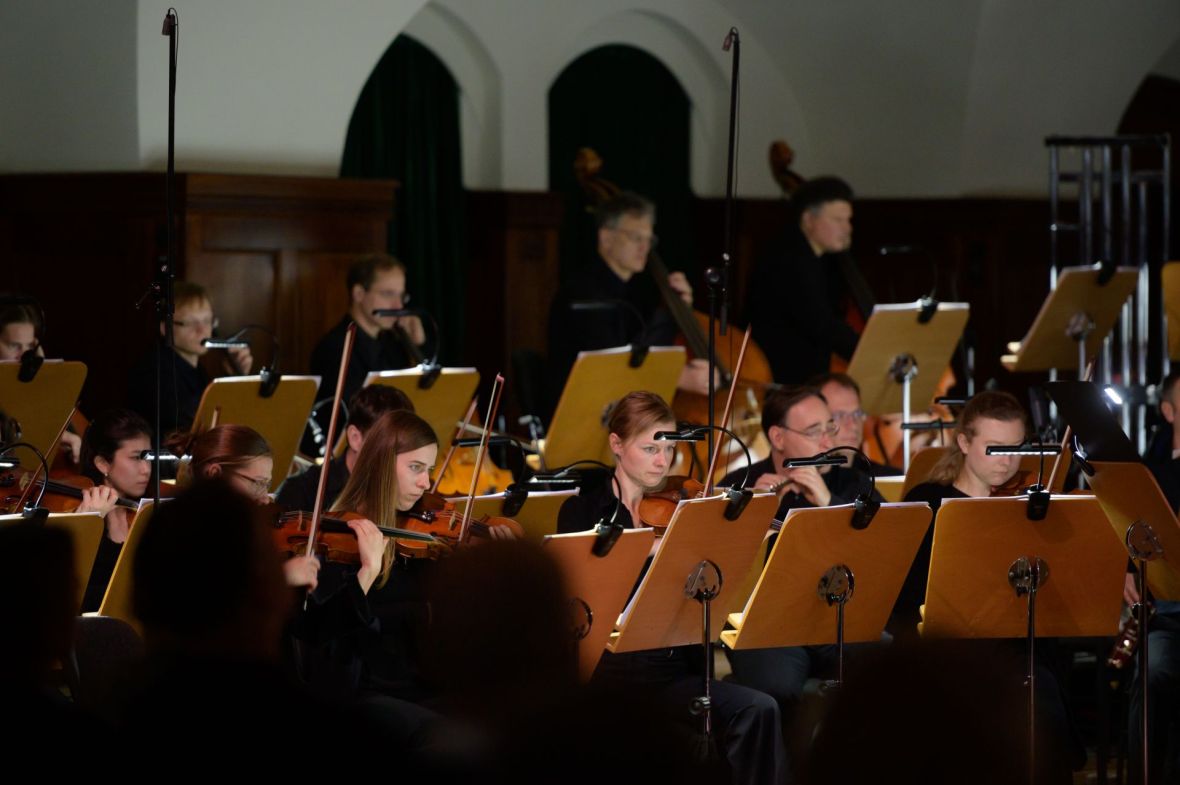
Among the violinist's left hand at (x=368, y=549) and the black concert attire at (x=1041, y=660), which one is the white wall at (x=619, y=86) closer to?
the violinist's left hand at (x=368, y=549)

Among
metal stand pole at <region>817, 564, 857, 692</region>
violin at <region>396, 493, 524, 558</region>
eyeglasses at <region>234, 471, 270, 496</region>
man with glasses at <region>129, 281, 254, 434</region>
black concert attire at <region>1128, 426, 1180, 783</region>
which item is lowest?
black concert attire at <region>1128, 426, 1180, 783</region>

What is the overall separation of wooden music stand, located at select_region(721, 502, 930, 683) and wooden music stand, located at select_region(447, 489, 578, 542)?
524mm

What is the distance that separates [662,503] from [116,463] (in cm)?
133

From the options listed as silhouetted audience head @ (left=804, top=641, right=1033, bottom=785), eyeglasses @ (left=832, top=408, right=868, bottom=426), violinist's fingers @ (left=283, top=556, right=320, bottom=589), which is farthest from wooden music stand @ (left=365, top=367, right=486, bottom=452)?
silhouetted audience head @ (left=804, top=641, right=1033, bottom=785)

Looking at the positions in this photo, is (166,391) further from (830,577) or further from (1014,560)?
(1014,560)

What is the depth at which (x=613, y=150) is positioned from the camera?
8.47 meters

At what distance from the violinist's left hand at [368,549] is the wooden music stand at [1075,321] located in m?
3.13

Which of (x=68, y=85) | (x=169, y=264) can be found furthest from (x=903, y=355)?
(x=68, y=85)

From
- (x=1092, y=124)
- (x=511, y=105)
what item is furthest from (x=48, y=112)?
(x=1092, y=124)

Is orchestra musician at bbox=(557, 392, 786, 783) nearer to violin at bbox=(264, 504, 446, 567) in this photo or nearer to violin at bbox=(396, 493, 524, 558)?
violin at bbox=(396, 493, 524, 558)

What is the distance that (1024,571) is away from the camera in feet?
12.6

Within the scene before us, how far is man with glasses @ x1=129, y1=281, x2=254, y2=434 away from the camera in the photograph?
5.35 metres

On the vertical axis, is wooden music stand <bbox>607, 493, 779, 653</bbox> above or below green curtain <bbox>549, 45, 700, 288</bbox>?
below

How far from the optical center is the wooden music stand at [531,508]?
3.96 meters
